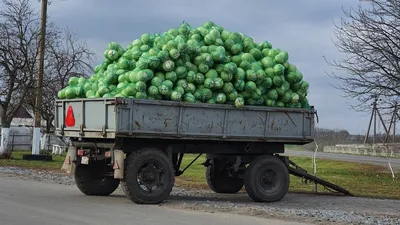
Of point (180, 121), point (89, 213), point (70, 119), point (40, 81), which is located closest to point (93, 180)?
point (70, 119)

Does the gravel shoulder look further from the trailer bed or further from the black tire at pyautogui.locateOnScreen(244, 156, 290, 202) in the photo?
the trailer bed

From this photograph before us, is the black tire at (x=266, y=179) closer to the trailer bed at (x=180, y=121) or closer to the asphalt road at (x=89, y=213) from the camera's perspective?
the trailer bed at (x=180, y=121)

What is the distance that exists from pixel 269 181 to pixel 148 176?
324 cm

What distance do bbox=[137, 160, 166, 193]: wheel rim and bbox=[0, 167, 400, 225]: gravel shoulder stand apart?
1.46ft

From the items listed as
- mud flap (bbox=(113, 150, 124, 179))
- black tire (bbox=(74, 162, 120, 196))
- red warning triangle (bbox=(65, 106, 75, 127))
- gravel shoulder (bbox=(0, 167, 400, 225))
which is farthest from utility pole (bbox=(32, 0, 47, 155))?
mud flap (bbox=(113, 150, 124, 179))

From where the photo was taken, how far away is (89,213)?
1126 cm

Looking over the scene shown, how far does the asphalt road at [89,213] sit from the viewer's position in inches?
407

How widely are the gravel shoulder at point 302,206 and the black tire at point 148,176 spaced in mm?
350

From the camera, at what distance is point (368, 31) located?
81.5 feet

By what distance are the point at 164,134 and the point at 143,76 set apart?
1334 mm

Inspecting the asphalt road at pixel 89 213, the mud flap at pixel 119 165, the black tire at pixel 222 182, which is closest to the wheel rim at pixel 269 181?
the black tire at pixel 222 182

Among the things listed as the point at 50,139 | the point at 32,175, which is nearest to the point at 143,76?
the point at 32,175

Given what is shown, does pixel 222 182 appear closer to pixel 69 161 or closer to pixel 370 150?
pixel 69 161

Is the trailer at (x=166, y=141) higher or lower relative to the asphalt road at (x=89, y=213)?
higher
